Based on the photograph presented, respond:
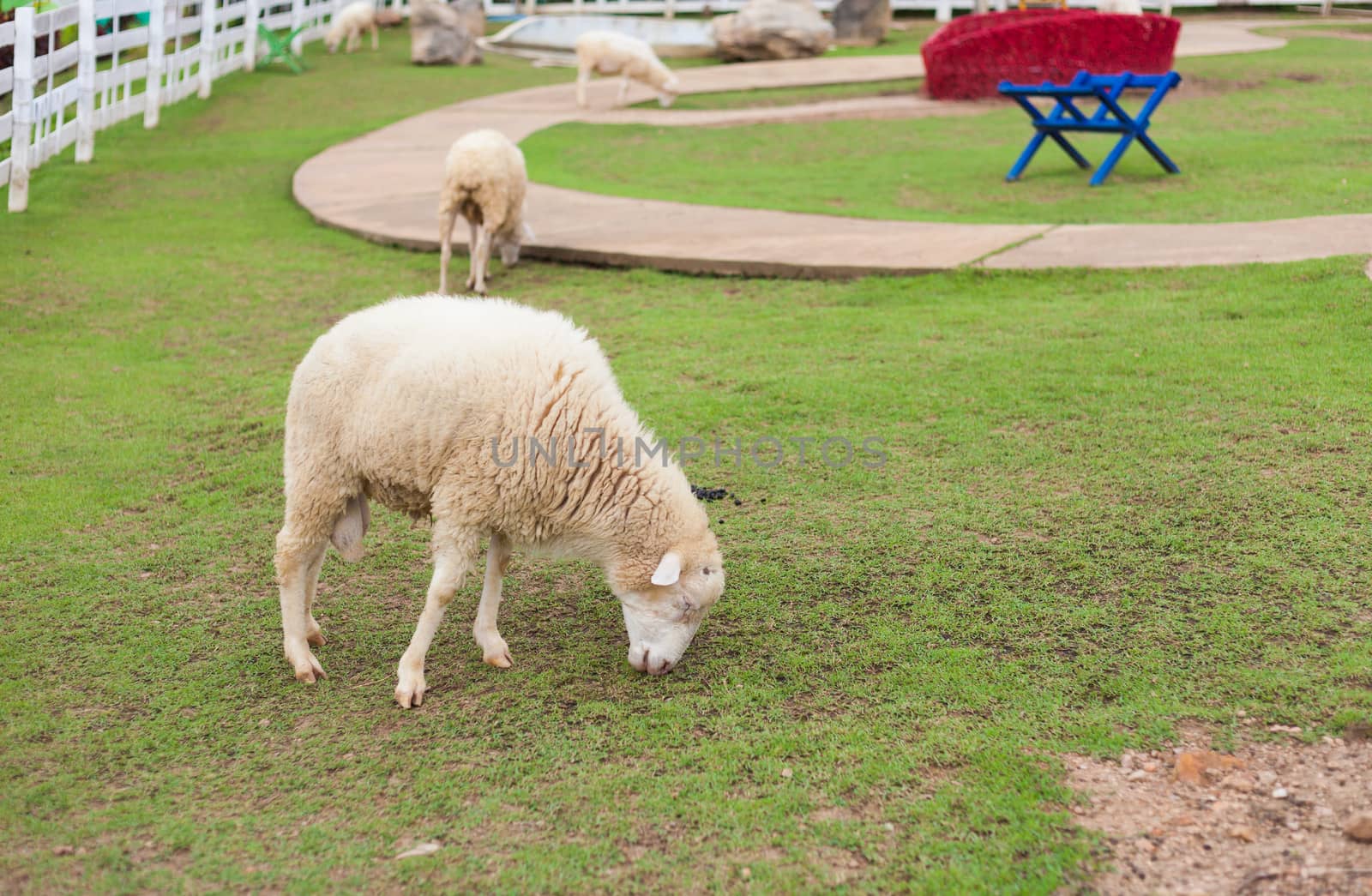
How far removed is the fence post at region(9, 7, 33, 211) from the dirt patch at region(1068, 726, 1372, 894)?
35.1 feet

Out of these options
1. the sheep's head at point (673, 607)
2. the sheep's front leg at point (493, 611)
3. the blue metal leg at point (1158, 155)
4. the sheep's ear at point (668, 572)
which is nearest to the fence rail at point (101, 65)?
the sheep's front leg at point (493, 611)

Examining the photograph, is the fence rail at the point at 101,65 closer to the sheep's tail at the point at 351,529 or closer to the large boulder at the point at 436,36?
the large boulder at the point at 436,36

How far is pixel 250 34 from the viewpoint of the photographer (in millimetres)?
20109

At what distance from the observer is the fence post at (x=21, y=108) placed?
1098cm

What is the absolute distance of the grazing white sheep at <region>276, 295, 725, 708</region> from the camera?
3.93 m

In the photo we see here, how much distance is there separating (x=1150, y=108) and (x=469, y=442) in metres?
8.99

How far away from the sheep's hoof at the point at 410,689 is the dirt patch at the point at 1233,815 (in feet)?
6.40

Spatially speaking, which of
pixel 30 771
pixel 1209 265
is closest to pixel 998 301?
pixel 1209 265

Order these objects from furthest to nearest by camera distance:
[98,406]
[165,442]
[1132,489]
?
[98,406], [165,442], [1132,489]

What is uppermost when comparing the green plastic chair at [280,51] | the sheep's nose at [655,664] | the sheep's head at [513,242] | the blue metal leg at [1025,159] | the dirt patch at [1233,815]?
the green plastic chair at [280,51]

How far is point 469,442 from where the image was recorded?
12.9 feet

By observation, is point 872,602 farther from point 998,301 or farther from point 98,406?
point 98,406

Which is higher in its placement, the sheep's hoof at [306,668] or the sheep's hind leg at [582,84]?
the sheep's hind leg at [582,84]

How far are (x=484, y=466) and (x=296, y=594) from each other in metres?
→ 0.84
